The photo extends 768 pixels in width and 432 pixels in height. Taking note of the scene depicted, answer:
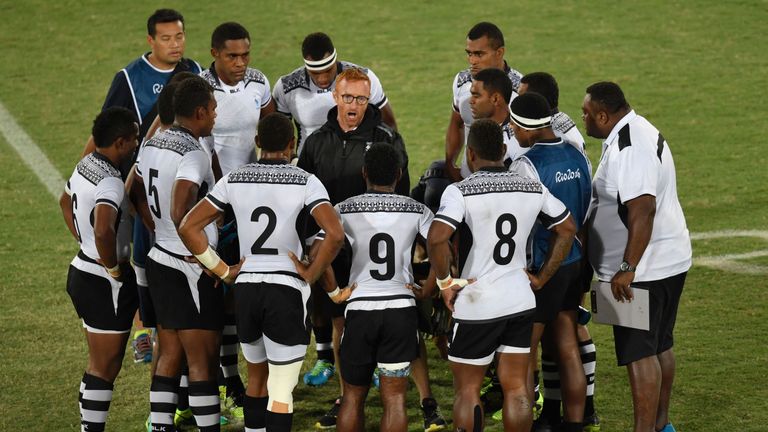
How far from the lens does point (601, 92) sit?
6.69 meters

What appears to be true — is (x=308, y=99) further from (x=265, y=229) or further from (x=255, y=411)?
(x=255, y=411)

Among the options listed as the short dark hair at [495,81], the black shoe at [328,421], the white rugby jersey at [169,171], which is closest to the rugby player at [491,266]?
the short dark hair at [495,81]

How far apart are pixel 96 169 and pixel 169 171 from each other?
47 centimetres

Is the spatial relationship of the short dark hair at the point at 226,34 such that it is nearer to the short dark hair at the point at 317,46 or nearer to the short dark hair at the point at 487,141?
the short dark hair at the point at 317,46

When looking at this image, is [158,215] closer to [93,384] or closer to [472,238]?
[93,384]

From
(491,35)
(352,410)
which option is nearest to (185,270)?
(352,410)

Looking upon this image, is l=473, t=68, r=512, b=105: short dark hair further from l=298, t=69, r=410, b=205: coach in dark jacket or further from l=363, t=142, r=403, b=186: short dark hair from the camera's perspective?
l=363, t=142, r=403, b=186: short dark hair

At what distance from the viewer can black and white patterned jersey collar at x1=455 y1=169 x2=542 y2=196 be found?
602 cm

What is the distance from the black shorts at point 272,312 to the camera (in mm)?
6125

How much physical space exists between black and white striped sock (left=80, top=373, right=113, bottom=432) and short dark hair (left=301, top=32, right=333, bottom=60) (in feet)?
8.74

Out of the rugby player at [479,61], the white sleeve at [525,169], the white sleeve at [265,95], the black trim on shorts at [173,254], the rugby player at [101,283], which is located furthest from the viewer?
the rugby player at [479,61]

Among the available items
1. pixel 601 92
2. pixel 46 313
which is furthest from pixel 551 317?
pixel 46 313

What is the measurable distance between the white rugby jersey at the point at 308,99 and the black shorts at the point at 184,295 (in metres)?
1.85

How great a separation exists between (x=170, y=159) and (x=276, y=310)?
1.09 meters
